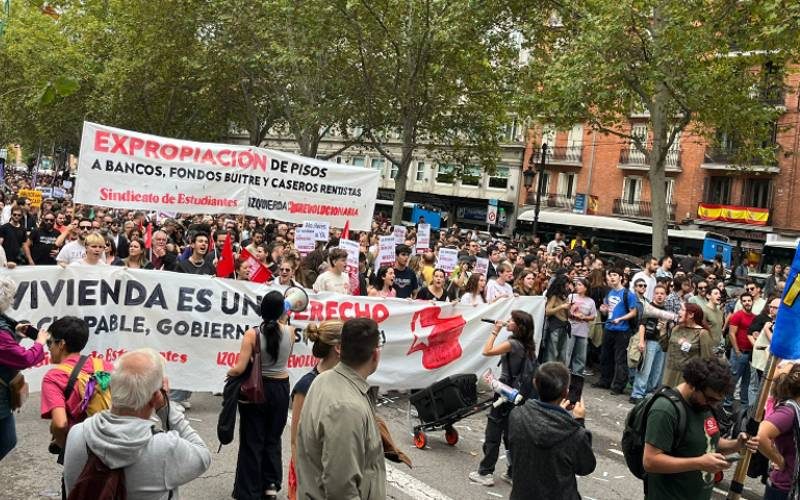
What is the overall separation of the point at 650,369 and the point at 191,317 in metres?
5.92

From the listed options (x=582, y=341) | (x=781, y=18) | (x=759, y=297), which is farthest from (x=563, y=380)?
(x=781, y=18)

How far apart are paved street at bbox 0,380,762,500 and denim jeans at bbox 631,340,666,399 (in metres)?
1.41

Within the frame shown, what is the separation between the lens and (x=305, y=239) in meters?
11.6

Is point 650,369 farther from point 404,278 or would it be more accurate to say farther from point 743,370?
point 404,278

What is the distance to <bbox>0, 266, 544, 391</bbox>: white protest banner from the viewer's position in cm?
688

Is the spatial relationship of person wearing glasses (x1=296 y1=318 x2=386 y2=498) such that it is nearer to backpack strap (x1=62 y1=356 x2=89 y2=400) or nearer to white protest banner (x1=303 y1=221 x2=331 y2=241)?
backpack strap (x1=62 y1=356 x2=89 y2=400)

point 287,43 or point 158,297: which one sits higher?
point 287,43

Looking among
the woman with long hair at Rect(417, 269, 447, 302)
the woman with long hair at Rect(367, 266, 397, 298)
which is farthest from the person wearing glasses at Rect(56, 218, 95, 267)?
the woman with long hair at Rect(417, 269, 447, 302)

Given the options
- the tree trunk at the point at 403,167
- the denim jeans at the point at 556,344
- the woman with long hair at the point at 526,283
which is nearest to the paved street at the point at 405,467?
the denim jeans at the point at 556,344

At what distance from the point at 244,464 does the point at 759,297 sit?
782 cm

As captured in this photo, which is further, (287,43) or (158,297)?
(287,43)

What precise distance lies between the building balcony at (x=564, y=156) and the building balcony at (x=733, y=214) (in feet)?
27.2

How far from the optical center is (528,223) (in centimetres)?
4166

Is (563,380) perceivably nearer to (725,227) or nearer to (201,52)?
(201,52)
